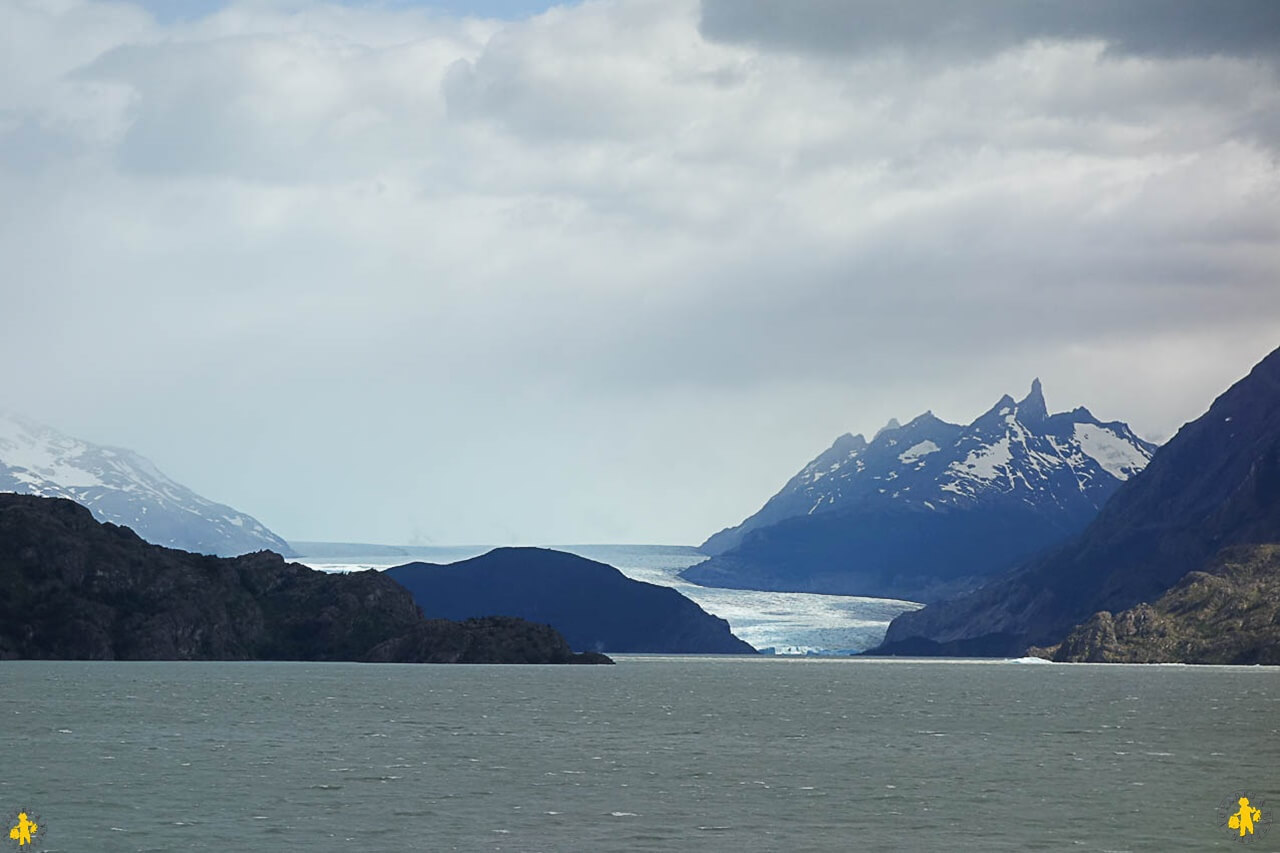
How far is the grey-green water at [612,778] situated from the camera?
6794cm

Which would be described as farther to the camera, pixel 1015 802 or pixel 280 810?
pixel 1015 802

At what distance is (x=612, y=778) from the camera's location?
9125 cm

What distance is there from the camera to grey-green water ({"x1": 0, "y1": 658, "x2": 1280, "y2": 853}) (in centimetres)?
6794

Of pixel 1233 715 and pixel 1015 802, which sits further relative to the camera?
pixel 1233 715

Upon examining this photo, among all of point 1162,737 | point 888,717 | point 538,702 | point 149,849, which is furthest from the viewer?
point 538,702

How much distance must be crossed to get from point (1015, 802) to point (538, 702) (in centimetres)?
10613

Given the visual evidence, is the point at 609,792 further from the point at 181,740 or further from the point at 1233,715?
the point at 1233,715

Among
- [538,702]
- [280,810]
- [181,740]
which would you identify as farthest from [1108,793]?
[538,702]

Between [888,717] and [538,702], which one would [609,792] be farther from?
[538,702]

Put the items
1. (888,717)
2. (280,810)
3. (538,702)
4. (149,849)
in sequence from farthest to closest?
1. (538,702)
2. (888,717)
3. (280,810)
4. (149,849)

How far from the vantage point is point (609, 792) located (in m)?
83.7

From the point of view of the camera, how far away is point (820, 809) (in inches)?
3068

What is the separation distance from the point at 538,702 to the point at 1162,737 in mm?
74823

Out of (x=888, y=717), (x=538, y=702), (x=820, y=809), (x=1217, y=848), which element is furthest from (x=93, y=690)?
(x=1217, y=848)
